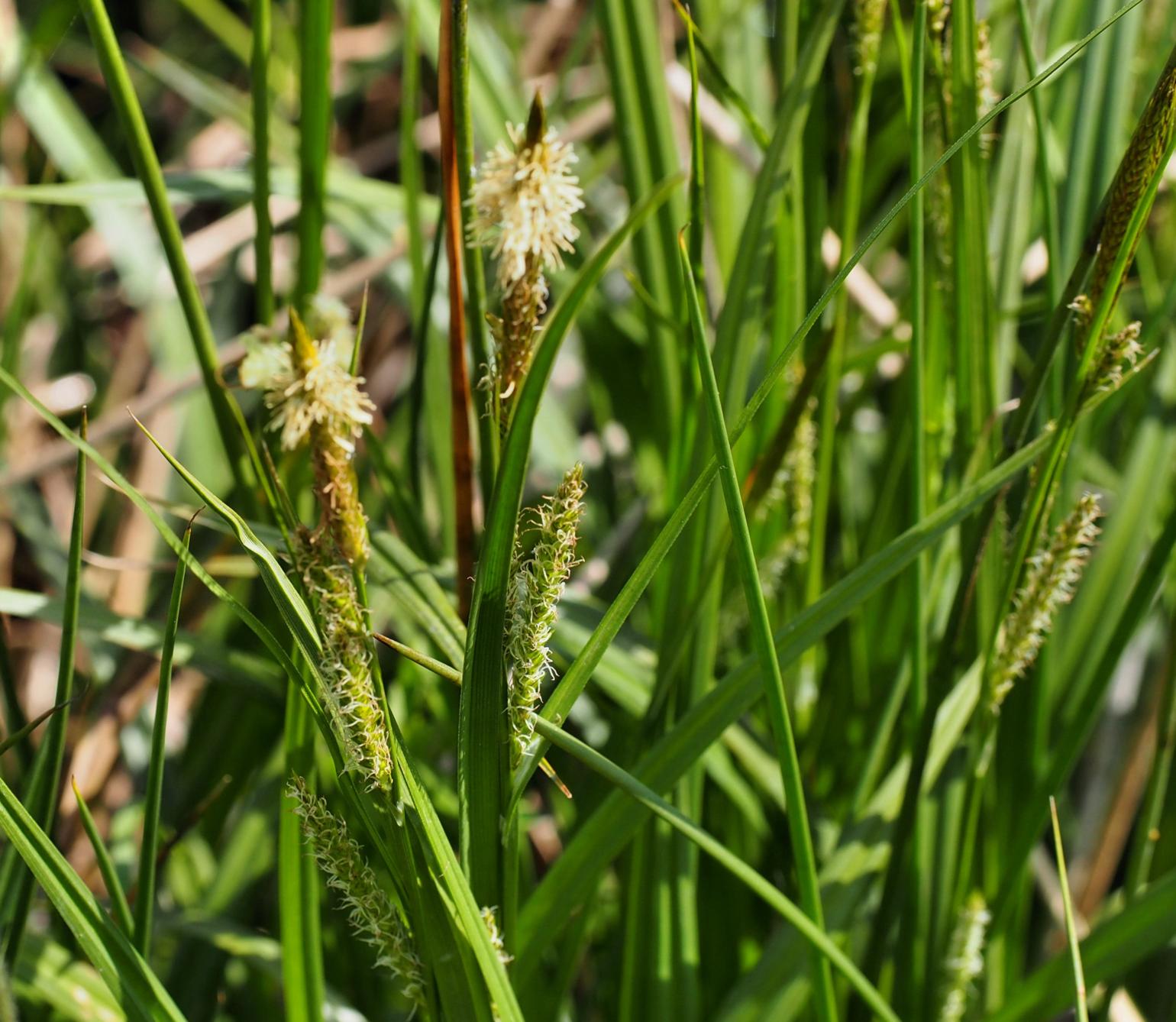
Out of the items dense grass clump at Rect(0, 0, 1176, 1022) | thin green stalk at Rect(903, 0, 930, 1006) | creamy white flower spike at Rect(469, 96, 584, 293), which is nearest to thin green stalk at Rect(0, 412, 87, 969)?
dense grass clump at Rect(0, 0, 1176, 1022)

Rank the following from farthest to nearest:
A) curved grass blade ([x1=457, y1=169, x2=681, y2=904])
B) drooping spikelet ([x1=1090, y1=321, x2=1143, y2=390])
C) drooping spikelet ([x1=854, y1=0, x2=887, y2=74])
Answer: drooping spikelet ([x1=854, y1=0, x2=887, y2=74]), drooping spikelet ([x1=1090, y1=321, x2=1143, y2=390]), curved grass blade ([x1=457, y1=169, x2=681, y2=904])

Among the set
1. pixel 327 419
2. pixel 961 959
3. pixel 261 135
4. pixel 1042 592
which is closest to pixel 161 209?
pixel 261 135

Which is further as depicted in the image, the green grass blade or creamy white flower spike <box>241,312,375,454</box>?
the green grass blade

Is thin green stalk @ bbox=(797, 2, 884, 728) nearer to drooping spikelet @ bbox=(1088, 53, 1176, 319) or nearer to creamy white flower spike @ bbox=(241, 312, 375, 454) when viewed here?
drooping spikelet @ bbox=(1088, 53, 1176, 319)

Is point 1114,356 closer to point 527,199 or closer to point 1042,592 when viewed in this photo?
point 1042,592

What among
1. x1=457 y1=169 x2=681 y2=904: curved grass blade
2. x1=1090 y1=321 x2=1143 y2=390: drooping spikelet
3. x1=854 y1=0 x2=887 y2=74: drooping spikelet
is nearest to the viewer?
x1=457 y1=169 x2=681 y2=904: curved grass blade
